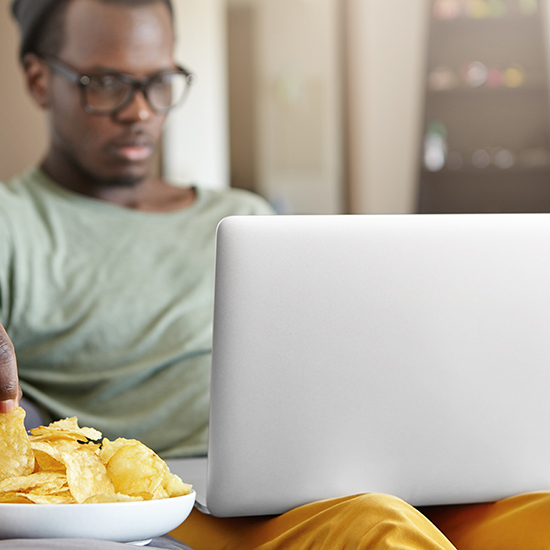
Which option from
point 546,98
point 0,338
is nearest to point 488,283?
point 0,338

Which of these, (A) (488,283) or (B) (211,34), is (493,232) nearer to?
(A) (488,283)

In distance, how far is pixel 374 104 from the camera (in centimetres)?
344

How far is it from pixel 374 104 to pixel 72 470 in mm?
3051

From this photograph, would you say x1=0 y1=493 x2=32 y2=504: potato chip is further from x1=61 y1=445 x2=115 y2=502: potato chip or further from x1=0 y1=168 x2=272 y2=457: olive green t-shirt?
x1=0 y1=168 x2=272 y2=457: olive green t-shirt

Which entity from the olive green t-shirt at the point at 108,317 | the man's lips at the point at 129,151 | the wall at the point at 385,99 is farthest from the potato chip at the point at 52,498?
the wall at the point at 385,99

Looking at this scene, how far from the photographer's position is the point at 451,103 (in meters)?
3.51

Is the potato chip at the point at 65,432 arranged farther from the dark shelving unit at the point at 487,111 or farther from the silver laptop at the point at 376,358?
the dark shelving unit at the point at 487,111

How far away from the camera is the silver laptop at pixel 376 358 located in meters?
0.73

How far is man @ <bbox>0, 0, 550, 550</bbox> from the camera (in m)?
1.29

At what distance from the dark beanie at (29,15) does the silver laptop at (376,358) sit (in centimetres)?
100

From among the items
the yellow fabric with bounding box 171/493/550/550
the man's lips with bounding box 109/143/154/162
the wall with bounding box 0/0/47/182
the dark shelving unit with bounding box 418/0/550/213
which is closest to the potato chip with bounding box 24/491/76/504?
the yellow fabric with bounding box 171/493/550/550

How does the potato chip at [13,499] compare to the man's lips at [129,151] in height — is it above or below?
below

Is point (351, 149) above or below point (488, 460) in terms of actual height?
above

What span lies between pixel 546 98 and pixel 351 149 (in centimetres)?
96
